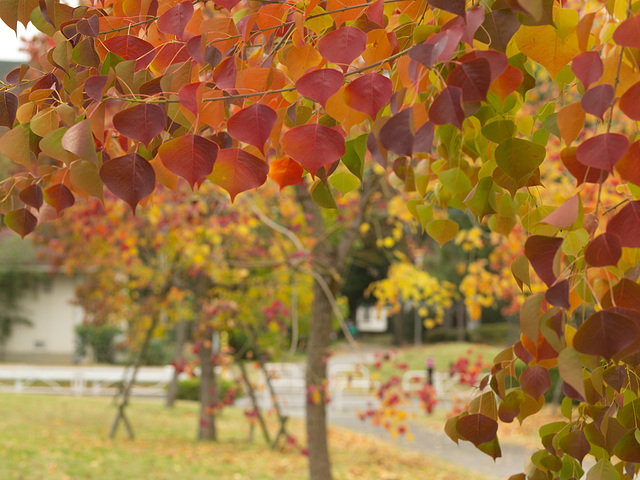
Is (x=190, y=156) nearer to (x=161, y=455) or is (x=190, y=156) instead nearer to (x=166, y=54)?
(x=166, y=54)

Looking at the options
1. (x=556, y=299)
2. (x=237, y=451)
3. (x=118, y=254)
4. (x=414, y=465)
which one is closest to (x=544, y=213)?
(x=556, y=299)

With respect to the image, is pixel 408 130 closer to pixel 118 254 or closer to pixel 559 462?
pixel 559 462

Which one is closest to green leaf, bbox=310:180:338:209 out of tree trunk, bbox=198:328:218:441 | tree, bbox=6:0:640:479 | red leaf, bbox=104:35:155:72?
tree, bbox=6:0:640:479

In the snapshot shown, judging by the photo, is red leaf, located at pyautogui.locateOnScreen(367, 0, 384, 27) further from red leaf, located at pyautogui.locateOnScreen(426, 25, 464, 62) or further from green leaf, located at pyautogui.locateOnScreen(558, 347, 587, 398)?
green leaf, located at pyautogui.locateOnScreen(558, 347, 587, 398)

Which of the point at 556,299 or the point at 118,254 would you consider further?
the point at 118,254

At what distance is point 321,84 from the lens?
1.14m

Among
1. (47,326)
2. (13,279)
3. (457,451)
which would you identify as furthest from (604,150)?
(47,326)

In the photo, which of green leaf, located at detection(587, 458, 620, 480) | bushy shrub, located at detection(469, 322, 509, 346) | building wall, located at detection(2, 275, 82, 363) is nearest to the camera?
green leaf, located at detection(587, 458, 620, 480)

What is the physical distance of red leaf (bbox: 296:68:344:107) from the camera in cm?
113

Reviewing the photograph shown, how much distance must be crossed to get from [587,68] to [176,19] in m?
0.83

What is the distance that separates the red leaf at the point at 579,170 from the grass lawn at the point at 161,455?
660cm

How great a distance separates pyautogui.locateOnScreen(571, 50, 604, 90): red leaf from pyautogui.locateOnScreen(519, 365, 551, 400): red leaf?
56 cm

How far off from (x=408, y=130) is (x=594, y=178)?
1.02 ft

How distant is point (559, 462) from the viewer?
154 cm
